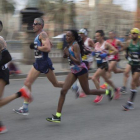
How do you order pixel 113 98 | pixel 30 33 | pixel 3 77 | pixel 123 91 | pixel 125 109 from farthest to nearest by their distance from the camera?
pixel 30 33
pixel 123 91
pixel 113 98
pixel 125 109
pixel 3 77

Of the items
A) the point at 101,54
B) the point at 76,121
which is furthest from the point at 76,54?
the point at 101,54

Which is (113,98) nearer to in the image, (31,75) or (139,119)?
→ (139,119)

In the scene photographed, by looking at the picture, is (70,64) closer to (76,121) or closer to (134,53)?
(76,121)

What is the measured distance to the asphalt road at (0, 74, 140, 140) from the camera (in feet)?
16.5

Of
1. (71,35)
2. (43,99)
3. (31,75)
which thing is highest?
(71,35)

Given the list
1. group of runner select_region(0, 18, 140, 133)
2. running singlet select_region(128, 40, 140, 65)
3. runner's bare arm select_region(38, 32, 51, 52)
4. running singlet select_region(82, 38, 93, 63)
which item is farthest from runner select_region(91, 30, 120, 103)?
runner's bare arm select_region(38, 32, 51, 52)

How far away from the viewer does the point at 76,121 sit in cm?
590

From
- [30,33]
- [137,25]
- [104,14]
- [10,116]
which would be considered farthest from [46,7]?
[10,116]

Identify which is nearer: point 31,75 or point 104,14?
point 31,75

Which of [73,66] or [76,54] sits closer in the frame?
[76,54]

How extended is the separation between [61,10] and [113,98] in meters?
24.6

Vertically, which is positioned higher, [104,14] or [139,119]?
[104,14]

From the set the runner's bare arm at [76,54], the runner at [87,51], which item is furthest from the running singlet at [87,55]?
the runner's bare arm at [76,54]

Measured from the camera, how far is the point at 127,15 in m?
32.2
